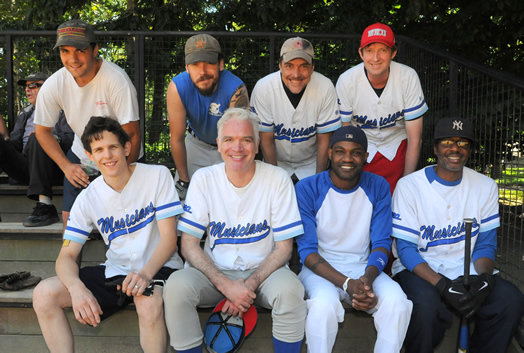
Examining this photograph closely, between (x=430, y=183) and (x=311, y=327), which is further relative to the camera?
(x=430, y=183)

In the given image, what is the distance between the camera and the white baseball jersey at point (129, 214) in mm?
3031

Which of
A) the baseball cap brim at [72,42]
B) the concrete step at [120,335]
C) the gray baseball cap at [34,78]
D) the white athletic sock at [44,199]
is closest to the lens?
the concrete step at [120,335]

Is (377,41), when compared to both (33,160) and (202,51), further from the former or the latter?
(33,160)

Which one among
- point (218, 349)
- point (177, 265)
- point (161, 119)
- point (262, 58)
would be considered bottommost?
point (218, 349)

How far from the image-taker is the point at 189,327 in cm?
271

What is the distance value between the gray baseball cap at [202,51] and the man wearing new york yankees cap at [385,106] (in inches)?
39.8

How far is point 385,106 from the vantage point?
3824mm

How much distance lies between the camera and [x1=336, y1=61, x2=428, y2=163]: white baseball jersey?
3803 millimetres

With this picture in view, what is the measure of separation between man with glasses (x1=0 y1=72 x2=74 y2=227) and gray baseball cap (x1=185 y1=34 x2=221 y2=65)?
110 centimetres

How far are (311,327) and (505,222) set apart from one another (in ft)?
5.93

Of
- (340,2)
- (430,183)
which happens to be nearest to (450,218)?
(430,183)

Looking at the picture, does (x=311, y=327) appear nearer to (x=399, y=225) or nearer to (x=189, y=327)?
(x=189, y=327)

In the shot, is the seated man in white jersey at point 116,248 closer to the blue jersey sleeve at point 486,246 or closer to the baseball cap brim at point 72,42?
the baseball cap brim at point 72,42

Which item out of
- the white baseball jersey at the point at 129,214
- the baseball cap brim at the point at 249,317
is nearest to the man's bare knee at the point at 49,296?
the white baseball jersey at the point at 129,214
